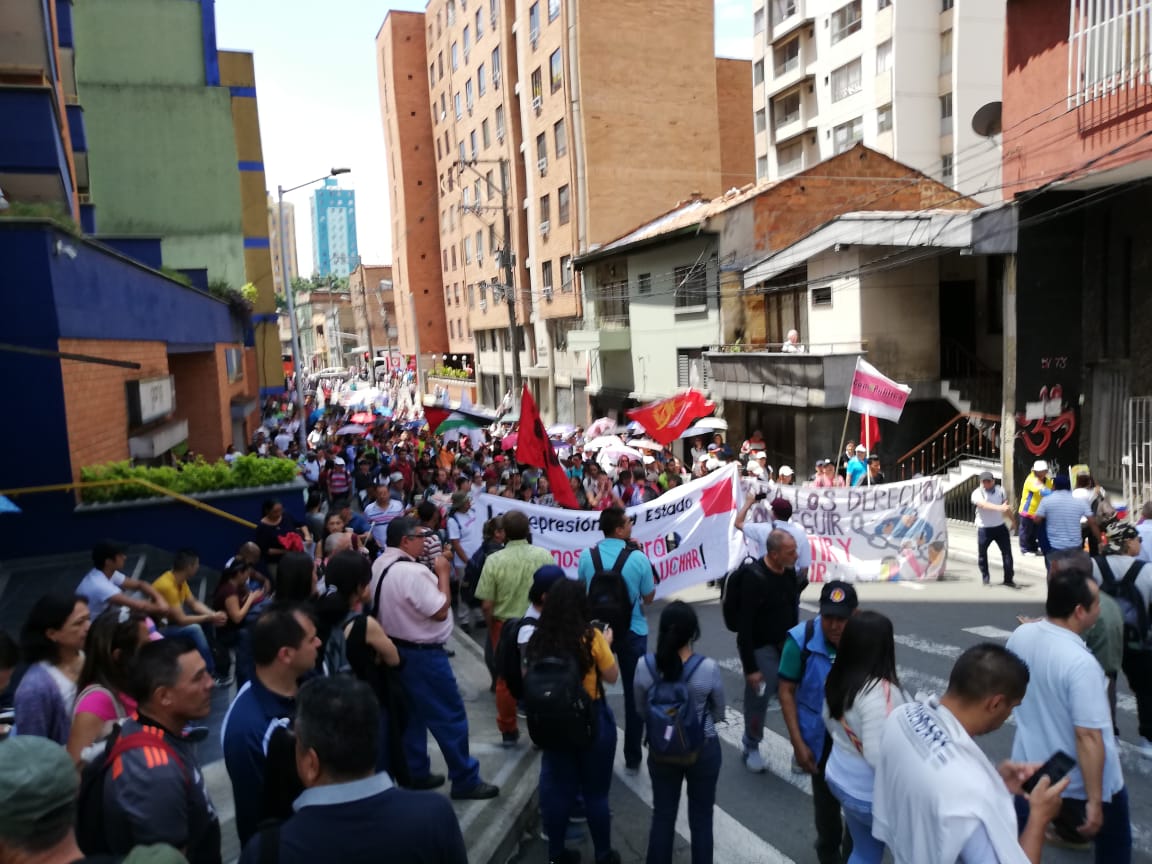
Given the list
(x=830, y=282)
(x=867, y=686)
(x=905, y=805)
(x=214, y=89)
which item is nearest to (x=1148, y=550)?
(x=867, y=686)

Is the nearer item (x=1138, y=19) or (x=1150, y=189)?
(x=1138, y=19)

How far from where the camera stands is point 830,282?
20.5m

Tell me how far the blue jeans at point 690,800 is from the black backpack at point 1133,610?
120 inches

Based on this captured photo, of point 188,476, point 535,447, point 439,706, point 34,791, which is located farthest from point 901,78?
point 34,791

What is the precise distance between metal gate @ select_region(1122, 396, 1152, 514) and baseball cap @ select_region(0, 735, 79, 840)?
16.0 metres

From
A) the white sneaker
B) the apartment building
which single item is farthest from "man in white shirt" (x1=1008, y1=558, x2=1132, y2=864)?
the apartment building

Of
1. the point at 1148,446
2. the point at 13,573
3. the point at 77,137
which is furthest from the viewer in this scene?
the point at 77,137

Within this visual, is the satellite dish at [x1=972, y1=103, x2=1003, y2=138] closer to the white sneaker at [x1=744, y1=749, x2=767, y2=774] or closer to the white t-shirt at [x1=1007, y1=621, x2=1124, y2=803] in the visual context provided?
the white sneaker at [x1=744, y1=749, x2=767, y2=774]

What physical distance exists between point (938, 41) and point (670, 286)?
66.5 ft

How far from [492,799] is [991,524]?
8.57 meters

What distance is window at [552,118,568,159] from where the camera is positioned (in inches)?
1502

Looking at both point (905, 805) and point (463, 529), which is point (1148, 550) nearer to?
point (905, 805)

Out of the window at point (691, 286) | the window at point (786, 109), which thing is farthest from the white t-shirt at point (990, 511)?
the window at point (786, 109)

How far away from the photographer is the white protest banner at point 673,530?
10.2 m
